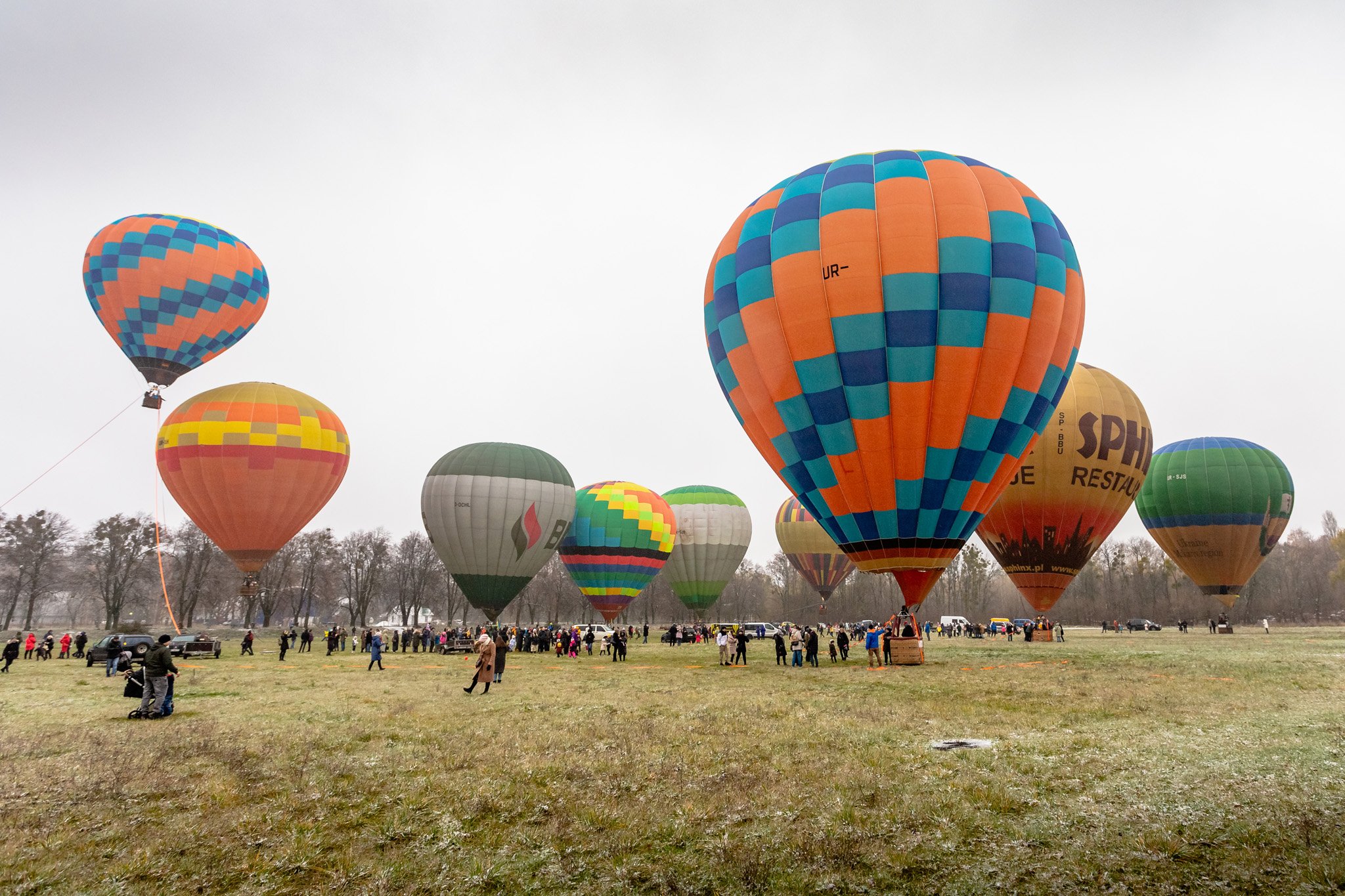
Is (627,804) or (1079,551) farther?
(1079,551)

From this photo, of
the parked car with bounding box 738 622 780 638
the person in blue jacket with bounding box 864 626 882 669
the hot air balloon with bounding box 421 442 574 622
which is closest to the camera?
the person in blue jacket with bounding box 864 626 882 669

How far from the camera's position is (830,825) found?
5.91 m

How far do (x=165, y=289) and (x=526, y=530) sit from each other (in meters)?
18.6

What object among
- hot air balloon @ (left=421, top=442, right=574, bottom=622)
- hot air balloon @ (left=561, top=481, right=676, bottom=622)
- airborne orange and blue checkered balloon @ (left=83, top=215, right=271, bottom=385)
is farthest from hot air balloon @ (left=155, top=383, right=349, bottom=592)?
hot air balloon @ (left=561, top=481, right=676, bottom=622)

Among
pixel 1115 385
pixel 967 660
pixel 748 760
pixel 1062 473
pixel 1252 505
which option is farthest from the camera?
pixel 1252 505

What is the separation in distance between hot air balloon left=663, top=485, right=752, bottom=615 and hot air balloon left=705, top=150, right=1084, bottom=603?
31.9m

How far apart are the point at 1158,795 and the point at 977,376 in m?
12.3

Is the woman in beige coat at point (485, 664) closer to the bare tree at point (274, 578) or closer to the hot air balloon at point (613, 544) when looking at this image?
the hot air balloon at point (613, 544)

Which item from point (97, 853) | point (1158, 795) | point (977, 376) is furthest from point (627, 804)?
point (977, 376)

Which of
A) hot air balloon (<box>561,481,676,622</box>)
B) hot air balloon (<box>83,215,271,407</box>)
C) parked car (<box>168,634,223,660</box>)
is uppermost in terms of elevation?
hot air balloon (<box>83,215,271,407</box>)

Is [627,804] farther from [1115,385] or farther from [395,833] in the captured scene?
[1115,385]

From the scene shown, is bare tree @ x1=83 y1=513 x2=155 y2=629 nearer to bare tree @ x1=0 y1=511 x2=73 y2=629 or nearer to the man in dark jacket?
bare tree @ x1=0 y1=511 x2=73 y2=629

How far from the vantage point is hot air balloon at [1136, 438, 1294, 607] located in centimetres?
3738

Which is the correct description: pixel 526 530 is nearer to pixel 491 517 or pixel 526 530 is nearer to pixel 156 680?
pixel 491 517
